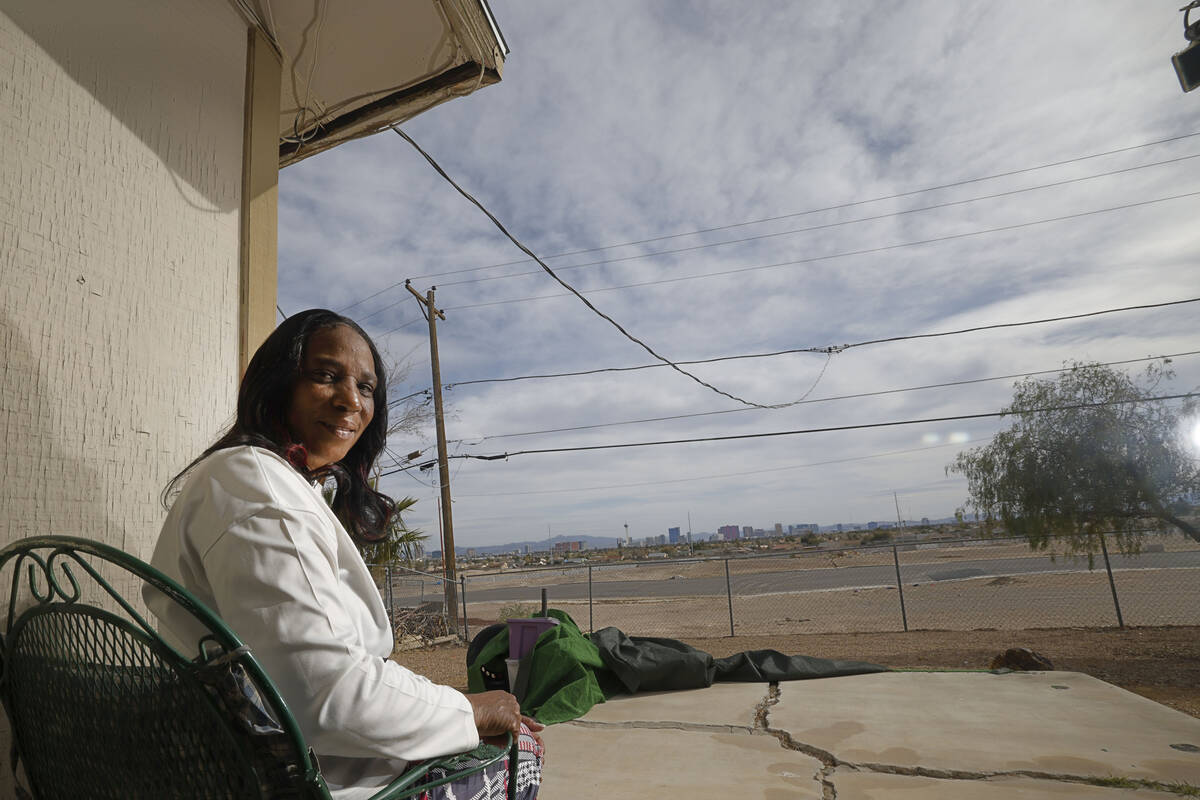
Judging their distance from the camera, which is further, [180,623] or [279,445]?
[279,445]

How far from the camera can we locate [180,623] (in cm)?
93

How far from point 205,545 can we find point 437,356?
49.8 feet

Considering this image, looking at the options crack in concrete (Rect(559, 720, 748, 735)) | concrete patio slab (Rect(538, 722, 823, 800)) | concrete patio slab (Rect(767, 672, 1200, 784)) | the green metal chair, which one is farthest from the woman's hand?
crack in concrete (Rect(559, 720, 748, 735))

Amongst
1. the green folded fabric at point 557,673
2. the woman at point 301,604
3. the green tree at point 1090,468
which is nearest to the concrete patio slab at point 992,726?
the green folded fabric at point 557,673

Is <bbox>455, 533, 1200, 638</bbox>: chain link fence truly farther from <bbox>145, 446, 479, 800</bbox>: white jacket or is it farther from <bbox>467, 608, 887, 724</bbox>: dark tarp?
<bbox>145, 446, 479, 800</bbox>: white jacket

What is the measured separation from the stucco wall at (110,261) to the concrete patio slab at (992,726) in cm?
280

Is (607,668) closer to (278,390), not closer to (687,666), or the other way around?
(687,666)

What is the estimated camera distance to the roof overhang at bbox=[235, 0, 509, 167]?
264 cm

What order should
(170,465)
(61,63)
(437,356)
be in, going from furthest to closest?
(437,356)
(170,465)
(61,63)

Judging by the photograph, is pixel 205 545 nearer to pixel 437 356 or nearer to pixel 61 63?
pixel 61 63

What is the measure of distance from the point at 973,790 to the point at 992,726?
2.63 ft

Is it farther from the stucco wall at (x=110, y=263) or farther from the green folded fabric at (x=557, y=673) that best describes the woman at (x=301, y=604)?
the green folded fabric at (x=557, y=673)

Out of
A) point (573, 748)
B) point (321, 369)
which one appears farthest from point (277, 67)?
point (573, 748)

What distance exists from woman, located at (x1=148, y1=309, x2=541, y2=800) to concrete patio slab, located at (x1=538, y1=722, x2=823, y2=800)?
1604mm
